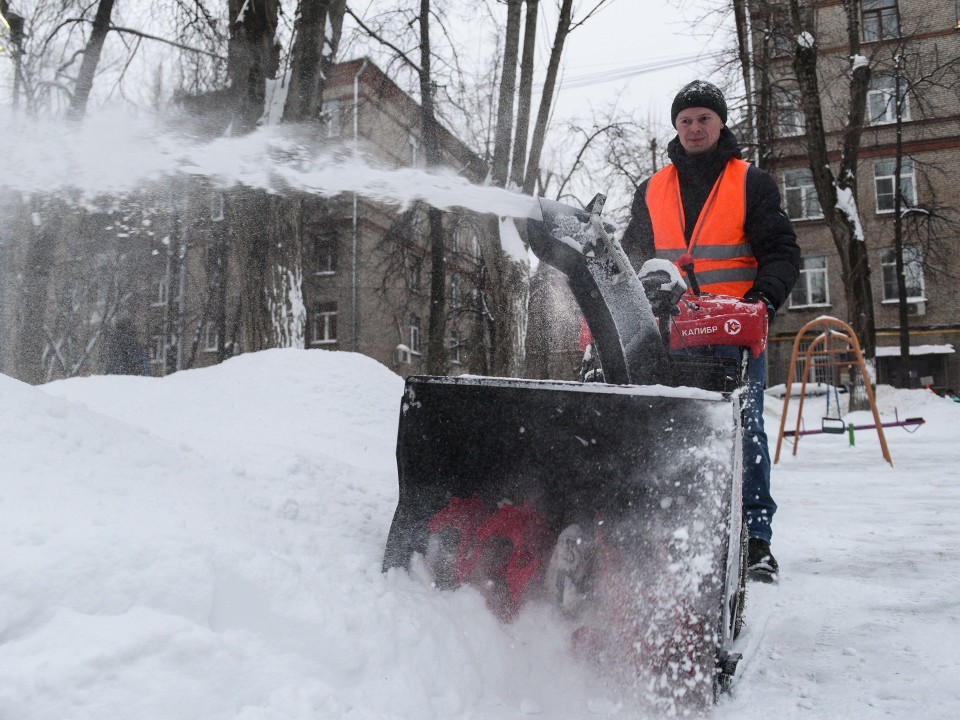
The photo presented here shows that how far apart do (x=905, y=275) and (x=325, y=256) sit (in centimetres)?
2041

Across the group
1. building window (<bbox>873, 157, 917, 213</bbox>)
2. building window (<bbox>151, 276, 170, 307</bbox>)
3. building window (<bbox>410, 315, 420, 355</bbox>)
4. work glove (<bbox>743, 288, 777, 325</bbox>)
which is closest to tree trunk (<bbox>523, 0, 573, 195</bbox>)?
work glove (<bbox>743, 288, 777, 325</bbox>)

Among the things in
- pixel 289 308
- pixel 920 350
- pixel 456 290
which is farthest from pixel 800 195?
pixel 289 308

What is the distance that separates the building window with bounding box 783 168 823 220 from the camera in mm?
25547

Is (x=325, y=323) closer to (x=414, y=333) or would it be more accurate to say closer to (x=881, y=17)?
(x=414, y=333)

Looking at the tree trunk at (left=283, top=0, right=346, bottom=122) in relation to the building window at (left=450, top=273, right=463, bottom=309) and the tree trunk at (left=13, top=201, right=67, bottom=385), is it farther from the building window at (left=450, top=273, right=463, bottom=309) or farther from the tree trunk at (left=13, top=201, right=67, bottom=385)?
the building window at (left=450, top=273, right=463, bottom=309)

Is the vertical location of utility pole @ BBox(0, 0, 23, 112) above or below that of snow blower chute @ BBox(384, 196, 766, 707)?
above

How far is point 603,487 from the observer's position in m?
1.96

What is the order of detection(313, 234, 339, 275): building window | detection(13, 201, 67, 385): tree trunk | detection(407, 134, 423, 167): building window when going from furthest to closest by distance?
detection(313, 234, 339, 275): building window
detection(407, 134, 423, 167): building window
detection(13, 201, 67, 385): tree trunk

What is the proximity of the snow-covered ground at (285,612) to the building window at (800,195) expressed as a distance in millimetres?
25284

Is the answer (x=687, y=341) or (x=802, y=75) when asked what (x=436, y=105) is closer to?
(x=802, y=75)

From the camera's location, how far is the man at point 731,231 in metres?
2.66

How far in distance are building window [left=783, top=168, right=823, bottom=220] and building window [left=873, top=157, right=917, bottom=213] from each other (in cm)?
231

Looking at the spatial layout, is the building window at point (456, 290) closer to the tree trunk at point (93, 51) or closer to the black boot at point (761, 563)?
the tree trunk at point (93, 51)

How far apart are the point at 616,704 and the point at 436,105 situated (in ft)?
38.2
